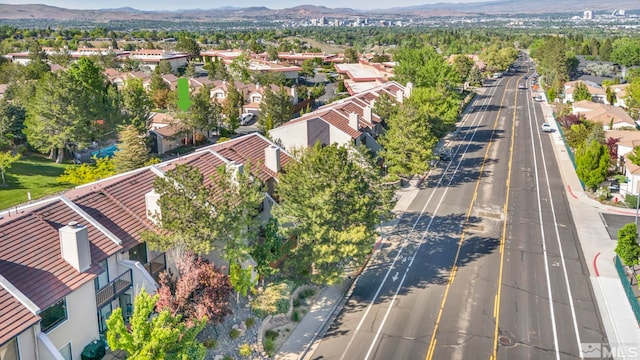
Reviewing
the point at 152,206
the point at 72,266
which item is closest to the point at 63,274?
the point at 72,266

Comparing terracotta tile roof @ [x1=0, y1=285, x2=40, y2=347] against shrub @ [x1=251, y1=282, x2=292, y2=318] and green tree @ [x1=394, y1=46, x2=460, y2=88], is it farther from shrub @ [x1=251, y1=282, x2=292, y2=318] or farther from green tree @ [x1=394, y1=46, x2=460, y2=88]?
green tree @ [x1=394, y1=46, x2=460, y2=88]

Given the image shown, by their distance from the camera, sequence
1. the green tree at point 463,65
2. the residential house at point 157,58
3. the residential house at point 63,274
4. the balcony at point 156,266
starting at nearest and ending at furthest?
the residential house at point 63,274 < the balcony at point 156,266 < the green tree at point 463,65 < the residential house at point 157,58

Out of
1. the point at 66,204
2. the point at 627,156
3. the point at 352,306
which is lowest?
the point at 352,306

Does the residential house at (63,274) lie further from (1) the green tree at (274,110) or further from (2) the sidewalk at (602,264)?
(1) the green tree at (274,110)

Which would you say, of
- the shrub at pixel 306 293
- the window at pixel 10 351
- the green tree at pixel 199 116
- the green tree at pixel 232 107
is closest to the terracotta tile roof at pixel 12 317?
the window at pixel 10 351

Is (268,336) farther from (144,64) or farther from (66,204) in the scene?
(144,64)

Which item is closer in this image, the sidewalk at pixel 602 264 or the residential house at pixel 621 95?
the sidewalk at pixel 602 264

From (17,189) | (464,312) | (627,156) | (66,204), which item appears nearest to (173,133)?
(17,189)
